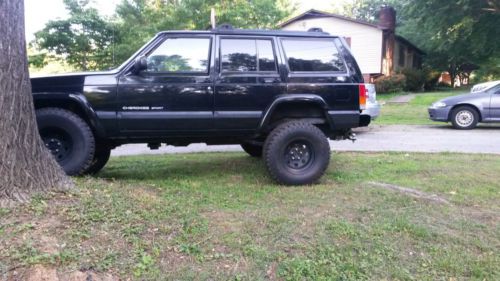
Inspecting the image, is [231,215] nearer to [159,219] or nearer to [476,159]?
[159,219]

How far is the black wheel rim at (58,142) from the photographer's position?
5469 mm

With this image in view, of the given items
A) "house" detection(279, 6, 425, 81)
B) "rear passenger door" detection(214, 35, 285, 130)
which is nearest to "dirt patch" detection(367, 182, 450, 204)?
"rear passenger door" detection(214, 35, 285, 130)

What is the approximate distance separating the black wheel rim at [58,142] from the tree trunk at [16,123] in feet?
4.18

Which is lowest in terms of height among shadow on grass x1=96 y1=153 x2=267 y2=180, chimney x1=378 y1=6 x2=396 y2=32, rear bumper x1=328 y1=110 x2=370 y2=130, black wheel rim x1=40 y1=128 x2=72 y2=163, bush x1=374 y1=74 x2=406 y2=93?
shadow on grass x1=96 y1=153 x2=267 y2=180

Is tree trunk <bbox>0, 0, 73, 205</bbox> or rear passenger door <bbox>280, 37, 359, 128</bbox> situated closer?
tree trunk <bbox>0, 0, 73, 205</bbox>

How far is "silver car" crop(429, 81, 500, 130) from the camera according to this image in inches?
499

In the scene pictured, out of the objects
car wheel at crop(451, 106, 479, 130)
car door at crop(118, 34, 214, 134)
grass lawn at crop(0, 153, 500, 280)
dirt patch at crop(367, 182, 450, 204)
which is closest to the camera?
grass lawn at crop(0, 153, 500, 280)

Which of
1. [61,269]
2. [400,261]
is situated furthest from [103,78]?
[400,261]

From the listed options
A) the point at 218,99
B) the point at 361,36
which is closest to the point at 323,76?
the point at 218,99

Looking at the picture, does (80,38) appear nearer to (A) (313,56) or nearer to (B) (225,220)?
(A) (313,56)

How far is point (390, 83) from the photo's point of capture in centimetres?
2578

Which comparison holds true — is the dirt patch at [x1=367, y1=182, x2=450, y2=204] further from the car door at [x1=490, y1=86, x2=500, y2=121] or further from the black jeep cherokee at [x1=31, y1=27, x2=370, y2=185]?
the car door at [x1=490, y1=86, x2=500, y2=121]

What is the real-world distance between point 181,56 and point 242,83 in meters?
0.83

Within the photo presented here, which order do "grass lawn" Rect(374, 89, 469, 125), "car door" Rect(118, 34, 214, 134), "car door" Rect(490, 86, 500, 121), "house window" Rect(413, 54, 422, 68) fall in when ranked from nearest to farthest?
"car door" Rect(118, 34, 214, 134) < "car door" Rect(490, 86, 500, 121) < "grass lawn" Rect(374, 89, 469, 125) < "house window" Rect(413, 54, 422, 68)
